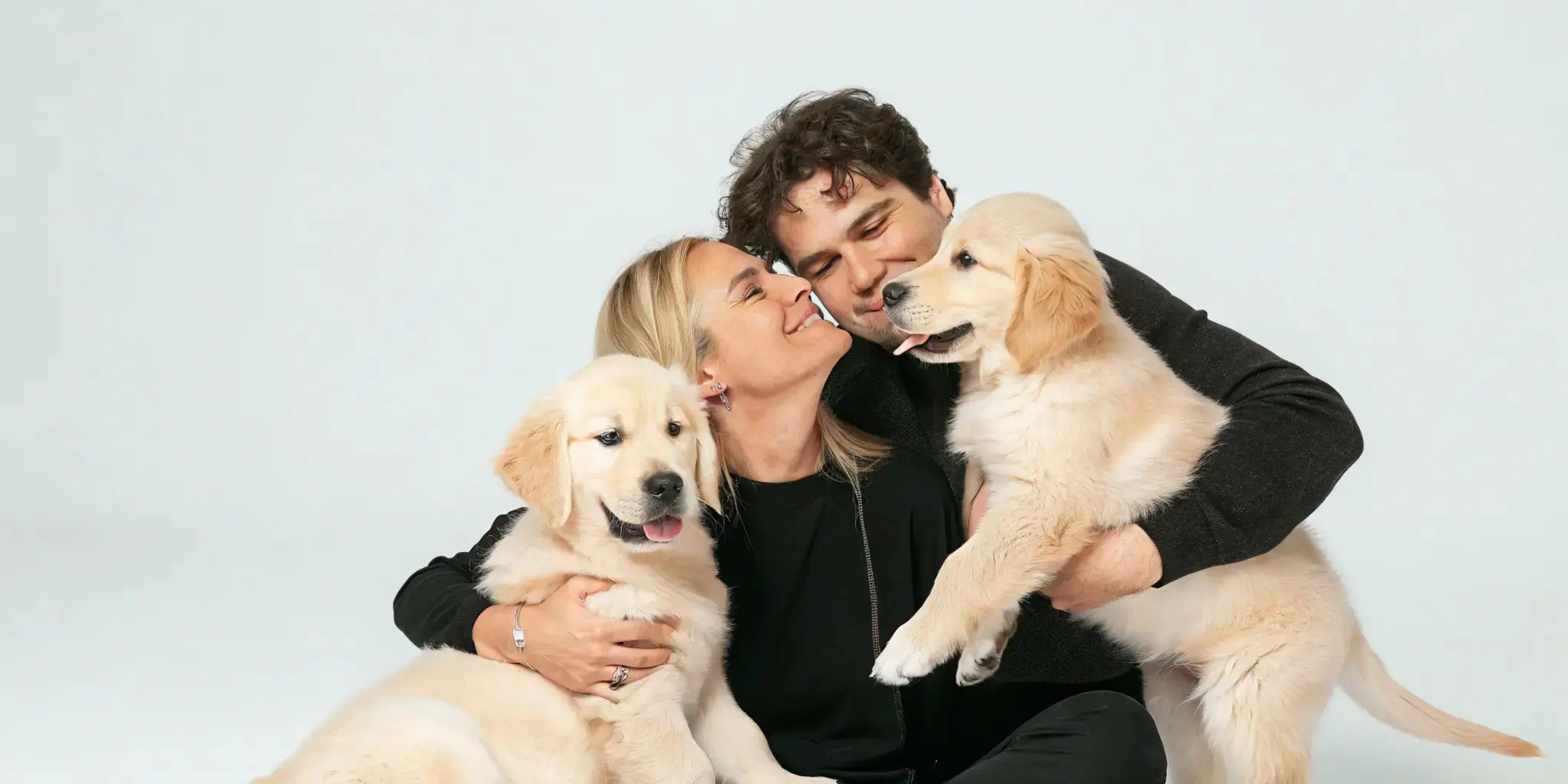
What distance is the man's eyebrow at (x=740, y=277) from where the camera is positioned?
3.10 meters

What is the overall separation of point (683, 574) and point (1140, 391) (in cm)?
104

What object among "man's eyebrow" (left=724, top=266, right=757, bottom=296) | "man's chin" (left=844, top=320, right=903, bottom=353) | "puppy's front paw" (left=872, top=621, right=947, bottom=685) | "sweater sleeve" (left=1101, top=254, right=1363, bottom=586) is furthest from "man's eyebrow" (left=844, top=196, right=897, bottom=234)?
"puppy's front paw" (left=872, top=621, right=947, bottom=685)

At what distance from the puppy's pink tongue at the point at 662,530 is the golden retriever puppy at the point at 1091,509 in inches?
19.3

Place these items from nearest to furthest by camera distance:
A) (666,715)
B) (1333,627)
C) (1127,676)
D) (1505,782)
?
1. (666,715)
2. (1333,627)
3. (1127,676)
4. (1505,782)

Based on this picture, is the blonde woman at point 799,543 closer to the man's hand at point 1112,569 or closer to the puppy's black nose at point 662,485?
the man's hand at point 1112,569

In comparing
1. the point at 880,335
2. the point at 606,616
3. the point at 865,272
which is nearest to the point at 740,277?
the point at 865,272

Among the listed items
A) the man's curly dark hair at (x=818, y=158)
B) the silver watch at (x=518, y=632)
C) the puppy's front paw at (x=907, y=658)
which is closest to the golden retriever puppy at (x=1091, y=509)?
the puppy's front paw at (x=907, y=658)

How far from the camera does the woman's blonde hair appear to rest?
3.09m

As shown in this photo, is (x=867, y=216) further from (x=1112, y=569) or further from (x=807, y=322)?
(x=1112, y=569)

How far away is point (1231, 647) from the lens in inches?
107

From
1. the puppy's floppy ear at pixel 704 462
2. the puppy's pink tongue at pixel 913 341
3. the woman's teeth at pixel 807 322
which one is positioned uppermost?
the woman's teeth at pixel 807 322

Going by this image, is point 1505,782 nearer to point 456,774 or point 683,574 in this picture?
point 683,574

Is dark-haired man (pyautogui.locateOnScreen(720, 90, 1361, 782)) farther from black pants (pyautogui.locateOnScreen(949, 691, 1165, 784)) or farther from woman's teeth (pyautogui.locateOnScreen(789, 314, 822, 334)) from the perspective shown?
woman's teeth (pyautogui.locateOnScreen(789, 314, 822, 334))

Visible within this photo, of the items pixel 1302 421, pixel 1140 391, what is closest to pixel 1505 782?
pixel 1302 421
